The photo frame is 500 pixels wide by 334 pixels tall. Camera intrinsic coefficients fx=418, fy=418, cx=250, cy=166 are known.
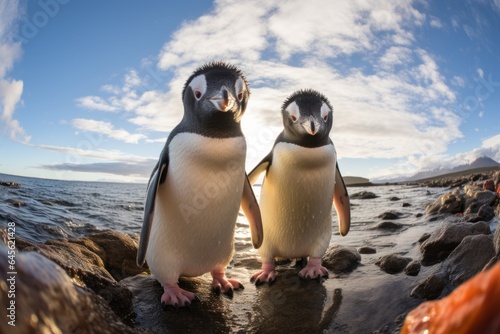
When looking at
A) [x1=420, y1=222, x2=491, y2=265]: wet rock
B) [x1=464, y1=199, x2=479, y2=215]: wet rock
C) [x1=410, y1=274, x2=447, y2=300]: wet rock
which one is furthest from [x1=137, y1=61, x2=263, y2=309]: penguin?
[x1=464, y1=199, x2=479, y2=215]: wet rock

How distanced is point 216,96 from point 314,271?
Result: 6.65 ft

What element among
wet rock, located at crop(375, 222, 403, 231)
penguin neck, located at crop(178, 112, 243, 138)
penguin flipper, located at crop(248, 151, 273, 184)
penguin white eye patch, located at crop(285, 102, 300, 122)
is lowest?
wet rock, located at crop(375, 222, 403, 231)

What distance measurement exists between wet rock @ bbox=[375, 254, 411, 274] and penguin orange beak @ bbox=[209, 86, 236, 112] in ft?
7.02

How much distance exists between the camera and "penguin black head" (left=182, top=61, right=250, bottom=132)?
3.50m

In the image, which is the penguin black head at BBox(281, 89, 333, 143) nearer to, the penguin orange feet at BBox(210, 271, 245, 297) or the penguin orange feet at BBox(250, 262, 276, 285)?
the penguin orange feet at BBox(250, 262, 276, 285)

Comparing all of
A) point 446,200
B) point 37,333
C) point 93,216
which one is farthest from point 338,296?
point 93,216

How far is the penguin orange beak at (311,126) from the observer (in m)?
4.14

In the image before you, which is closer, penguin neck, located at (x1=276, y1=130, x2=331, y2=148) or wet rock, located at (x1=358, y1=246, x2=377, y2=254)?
penguin neck, located at (x1=276, y1=130, x2=331, y2=148)

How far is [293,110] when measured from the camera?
4320 mm

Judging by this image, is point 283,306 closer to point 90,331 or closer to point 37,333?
point 90,331

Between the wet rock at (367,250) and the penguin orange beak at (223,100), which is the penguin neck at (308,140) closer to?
the penguin orange beak at (223,100)

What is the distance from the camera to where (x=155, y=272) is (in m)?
3.76

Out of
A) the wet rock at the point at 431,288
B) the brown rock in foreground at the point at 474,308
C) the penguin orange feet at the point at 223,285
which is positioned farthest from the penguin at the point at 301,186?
the brown rock in foreground at the point at 474,308

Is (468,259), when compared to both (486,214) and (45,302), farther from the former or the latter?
(45,302)
